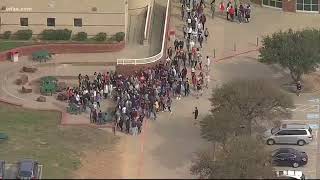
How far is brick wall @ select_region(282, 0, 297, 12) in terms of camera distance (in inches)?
2598

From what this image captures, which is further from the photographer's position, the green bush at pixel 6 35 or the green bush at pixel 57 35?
the green bush at pixel 6 35

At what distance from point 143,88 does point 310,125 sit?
Answer: 10162mm

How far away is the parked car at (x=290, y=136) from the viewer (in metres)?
45.5

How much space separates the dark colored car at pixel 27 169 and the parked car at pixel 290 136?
1284 cm

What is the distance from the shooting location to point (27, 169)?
3959 centimetres

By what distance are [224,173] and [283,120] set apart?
14546mm

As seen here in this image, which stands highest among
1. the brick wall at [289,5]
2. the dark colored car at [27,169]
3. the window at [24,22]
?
the brick wall at [289,5]

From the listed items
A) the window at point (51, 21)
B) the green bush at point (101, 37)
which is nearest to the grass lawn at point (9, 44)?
the window at point (51, 21)

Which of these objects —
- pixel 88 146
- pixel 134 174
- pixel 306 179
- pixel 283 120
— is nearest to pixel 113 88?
pixel 88 146

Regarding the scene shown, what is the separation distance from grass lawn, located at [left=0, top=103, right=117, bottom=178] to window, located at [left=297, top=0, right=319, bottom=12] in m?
25.1

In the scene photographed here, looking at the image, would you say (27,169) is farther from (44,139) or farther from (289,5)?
(289,5)

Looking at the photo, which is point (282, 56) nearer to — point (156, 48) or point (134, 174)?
point (156, 48)

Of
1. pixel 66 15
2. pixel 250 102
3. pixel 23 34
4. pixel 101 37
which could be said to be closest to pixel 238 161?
pixel 250 102

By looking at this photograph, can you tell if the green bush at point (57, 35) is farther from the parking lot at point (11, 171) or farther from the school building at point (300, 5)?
the parking lot at point (11, 171)
